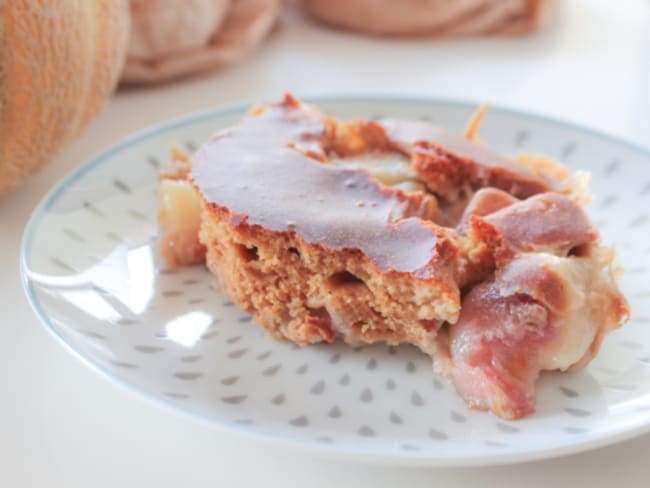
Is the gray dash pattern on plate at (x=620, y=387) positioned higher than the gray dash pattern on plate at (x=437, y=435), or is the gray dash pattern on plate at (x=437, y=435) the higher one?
the gray dash pattern on plate at (x=620, y=387)

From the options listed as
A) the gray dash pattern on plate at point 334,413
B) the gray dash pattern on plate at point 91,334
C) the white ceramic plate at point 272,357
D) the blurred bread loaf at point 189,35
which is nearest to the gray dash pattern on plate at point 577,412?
the white ceramic plate at point 272,357

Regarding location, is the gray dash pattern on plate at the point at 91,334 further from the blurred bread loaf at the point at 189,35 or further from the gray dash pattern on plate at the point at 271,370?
the blurred bread loaf at the point at 189,35

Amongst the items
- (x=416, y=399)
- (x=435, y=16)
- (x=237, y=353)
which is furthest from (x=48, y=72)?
(x=435, y=16)

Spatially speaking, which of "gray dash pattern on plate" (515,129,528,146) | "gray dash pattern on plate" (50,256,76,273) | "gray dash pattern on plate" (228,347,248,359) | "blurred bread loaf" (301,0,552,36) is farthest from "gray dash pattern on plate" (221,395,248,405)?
"blurred bread loaf" (301,0,552,36)

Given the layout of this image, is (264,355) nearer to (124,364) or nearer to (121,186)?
(124,364)

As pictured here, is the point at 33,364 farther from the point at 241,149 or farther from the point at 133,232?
the point at 241,149

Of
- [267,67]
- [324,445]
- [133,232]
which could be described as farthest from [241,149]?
[267,67]

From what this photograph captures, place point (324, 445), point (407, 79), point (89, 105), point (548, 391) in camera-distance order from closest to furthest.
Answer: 1. point (324, 445)
2. point (548, 391)
3. point (89, 105)
4. point (407, 79)
